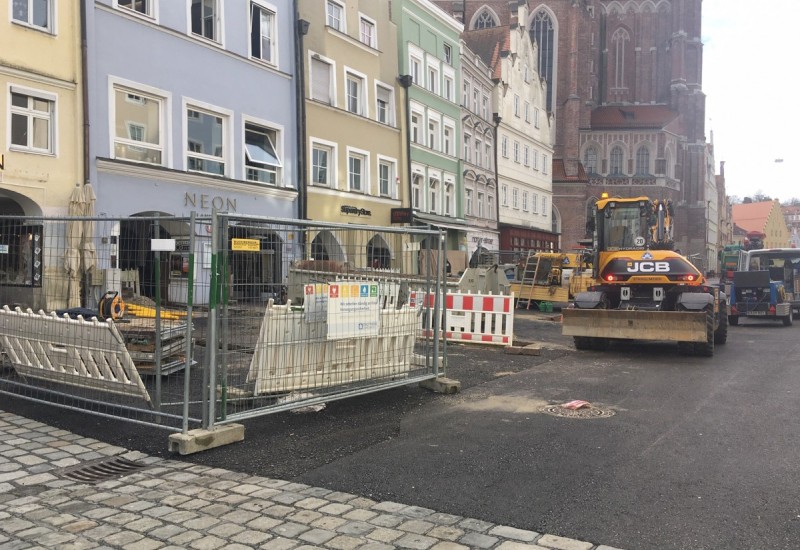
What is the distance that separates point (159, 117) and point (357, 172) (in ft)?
31.9

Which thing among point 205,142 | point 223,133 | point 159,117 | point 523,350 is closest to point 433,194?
point 223,133

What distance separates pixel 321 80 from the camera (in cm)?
2369

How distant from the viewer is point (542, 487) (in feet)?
15.8

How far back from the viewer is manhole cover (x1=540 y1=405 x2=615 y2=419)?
7.09 m

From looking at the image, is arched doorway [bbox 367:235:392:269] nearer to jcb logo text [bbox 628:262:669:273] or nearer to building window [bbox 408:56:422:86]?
jcb logo text [bbox 628:262:669:273]

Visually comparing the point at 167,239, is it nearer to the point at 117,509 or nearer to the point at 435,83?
the point at 117,509

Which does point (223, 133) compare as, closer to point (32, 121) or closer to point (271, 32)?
point (271, 32)

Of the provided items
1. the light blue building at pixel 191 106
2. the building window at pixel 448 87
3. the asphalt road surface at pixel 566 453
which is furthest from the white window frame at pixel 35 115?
the building window at pixel 448 87

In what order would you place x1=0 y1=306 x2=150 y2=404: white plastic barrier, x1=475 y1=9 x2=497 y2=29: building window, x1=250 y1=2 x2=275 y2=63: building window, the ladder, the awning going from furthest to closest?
x1=475 y1=9 x2=497 y2=29: building window
the awning
the ladder
x1=250 y1=2 x2=275 y2=63: building window
x1=0 y1=306 x2=150 y2=404: white plastic barrier

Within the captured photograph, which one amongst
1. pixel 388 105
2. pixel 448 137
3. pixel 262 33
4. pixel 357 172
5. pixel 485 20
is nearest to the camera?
pixel 262 33

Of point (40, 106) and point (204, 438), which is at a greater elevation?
point (40, 106)

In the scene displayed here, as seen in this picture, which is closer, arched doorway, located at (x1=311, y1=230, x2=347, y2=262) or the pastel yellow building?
arched doorway, located at (x1=311, y1=230, x2=347, y2=262)

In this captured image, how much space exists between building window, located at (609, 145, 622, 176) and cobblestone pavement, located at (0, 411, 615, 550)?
6617cm

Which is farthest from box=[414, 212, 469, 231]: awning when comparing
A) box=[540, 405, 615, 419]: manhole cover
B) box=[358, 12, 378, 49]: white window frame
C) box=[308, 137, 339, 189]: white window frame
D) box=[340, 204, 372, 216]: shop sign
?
box=[540, 405, 615, 419]: manhole cover
